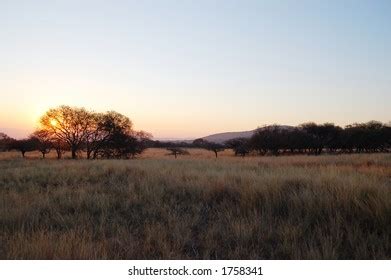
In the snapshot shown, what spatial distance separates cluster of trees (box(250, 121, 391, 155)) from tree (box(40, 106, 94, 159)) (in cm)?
2787

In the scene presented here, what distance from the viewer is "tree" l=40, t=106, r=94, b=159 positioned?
4825 centimetres

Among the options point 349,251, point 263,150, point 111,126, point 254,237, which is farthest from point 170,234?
point 263,150

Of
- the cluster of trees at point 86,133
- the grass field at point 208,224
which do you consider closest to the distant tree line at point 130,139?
the cluster of trees at point 86,133

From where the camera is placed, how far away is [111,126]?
1971 inches

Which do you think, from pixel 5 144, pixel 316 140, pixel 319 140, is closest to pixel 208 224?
pixel 316 140

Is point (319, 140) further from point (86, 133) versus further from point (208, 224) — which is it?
point (208, 224)

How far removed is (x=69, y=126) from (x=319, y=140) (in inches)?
1609

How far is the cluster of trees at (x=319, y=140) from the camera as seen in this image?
60562 millimetres

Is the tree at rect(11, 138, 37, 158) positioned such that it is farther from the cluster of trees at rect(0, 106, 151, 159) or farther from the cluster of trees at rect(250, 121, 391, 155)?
the cluster of trees at rect(250, 121, 391, 155)

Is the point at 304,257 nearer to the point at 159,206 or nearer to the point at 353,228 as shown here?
the point at 353,228

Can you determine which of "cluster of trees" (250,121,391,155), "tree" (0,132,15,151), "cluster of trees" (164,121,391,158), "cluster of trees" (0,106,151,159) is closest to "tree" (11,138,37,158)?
"tree" (0,132,15,151)

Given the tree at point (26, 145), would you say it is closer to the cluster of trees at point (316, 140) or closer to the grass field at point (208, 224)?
Answer: the cluster of trees at point (316, 140)

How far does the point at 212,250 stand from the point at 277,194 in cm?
301

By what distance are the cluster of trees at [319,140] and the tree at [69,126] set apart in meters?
27.9
